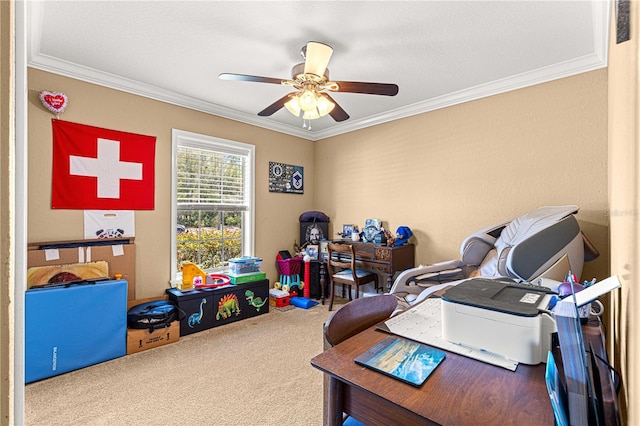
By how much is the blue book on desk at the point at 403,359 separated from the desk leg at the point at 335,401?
0.08 metres

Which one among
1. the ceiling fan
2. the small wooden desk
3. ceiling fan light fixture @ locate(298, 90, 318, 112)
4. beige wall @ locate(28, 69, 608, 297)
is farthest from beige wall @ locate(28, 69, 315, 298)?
ceiling fan light fixture @ locate(298, 90, 318, 112)

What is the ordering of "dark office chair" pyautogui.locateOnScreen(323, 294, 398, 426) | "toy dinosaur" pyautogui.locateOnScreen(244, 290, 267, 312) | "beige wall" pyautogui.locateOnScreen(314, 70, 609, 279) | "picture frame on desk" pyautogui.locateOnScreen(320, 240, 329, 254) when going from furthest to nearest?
"picture frame on desk" pyautogui.locateOnScreen(320, 240, 329, 254) → "toy dinosaur" pyautogui.locateOnScreen(244, 290, 267, 312) → "beige wall" pyautogui.locateOnScreen(314, 70, 609, 279) → "dark office chair" pyautogui.locateOnScreen(323, 294, 398, 426)

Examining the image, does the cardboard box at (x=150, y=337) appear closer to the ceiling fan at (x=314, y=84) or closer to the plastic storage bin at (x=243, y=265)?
the plastic storage bin at (x=243, y=265)

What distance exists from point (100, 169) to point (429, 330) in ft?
10.3

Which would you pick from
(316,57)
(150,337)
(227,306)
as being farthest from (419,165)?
(150,337)

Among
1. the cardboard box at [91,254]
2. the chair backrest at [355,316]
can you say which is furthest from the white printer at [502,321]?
the cardboard box at [91,254]

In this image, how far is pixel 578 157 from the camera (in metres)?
2.61

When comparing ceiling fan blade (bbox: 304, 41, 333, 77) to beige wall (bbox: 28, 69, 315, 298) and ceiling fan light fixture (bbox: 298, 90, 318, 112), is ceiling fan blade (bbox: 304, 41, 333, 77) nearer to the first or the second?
ceiling fan light fixture (bbox: 298, 90, 318, 112)

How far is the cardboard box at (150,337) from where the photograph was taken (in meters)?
2.65

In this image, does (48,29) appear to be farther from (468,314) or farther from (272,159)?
(468,314)

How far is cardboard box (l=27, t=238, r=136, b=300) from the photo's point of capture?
2.53 m

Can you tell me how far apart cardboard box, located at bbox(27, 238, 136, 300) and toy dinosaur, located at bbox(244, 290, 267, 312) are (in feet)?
3.79

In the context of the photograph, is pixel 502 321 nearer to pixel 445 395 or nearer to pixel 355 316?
pixel 445 395

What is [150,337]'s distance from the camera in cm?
274
